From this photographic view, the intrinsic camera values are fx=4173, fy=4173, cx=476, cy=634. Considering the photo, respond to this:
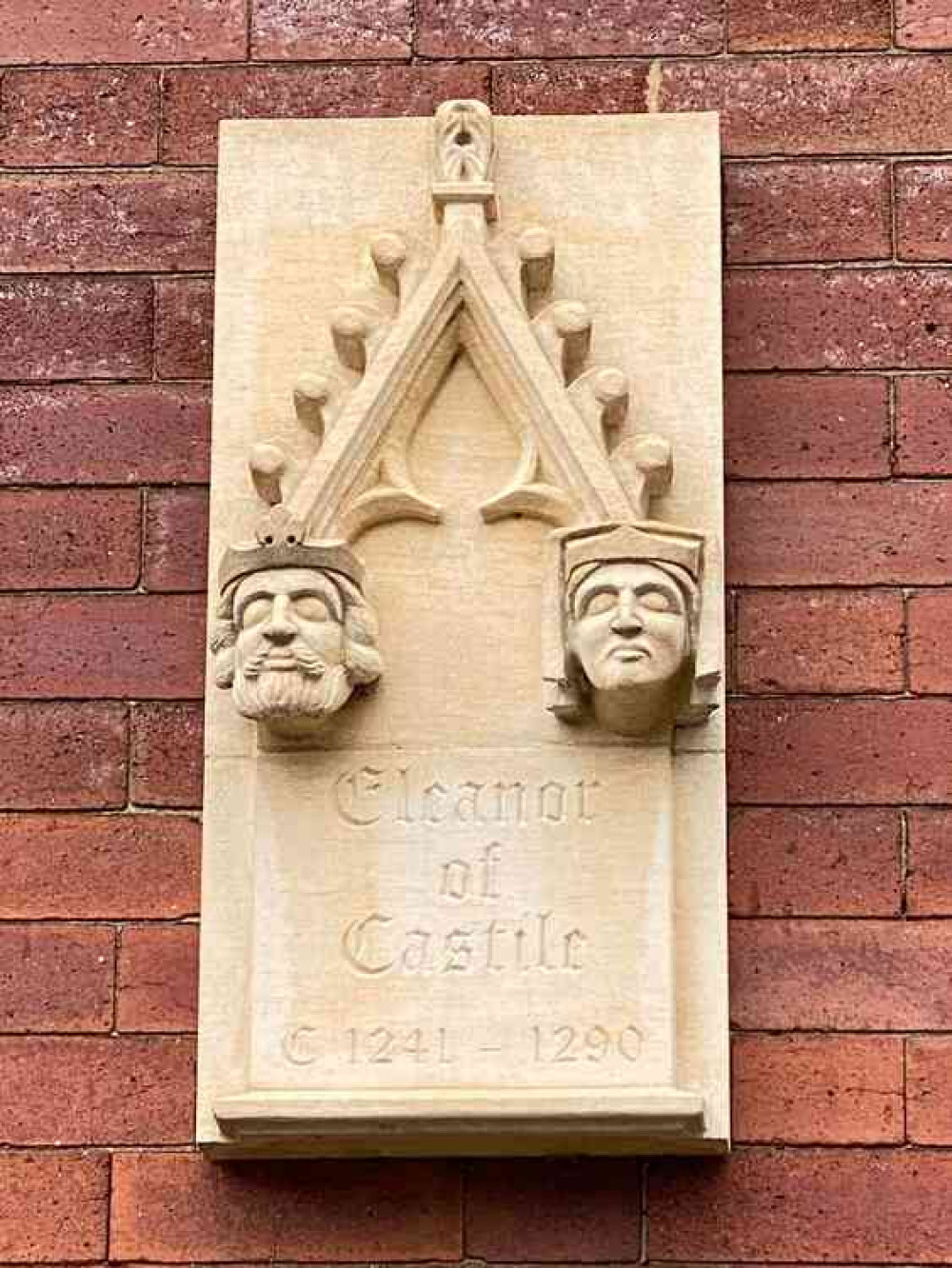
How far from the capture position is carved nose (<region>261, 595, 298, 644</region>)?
7.25 m

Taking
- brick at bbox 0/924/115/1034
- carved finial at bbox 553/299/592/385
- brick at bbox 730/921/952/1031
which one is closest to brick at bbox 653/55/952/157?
carved finial at bbox 553/299/592/385

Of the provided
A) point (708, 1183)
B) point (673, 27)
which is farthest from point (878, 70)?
point (708, 1183)

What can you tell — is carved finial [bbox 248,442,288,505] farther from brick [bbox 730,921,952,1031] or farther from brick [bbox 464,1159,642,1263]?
brick [bbox 464,1159,642,1263]

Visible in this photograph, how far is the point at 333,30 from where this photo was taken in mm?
8133

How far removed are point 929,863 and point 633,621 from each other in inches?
28.4

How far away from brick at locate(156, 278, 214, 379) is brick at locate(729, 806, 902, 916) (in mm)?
1364

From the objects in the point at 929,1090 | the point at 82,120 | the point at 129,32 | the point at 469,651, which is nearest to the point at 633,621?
the point at 469,651

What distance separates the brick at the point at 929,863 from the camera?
7391 mm

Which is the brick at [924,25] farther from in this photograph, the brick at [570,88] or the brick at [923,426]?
the brick at [923,426]

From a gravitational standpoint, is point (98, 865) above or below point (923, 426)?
below

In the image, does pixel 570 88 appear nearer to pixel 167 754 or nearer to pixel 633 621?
pixel 633 621

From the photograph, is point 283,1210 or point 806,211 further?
point 806,211

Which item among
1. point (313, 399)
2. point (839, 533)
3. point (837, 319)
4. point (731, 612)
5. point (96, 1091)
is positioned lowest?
point (96, 1091)

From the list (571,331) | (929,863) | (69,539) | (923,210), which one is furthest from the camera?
(923,210)
